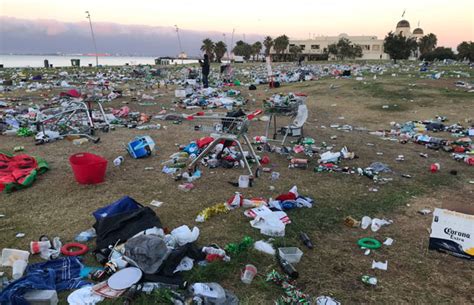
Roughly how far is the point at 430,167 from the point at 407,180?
0.93 m

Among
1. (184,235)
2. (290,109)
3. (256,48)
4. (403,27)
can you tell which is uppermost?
(403,27)

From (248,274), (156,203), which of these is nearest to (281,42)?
(156,203)

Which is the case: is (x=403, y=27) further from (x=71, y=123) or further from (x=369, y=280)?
(x=369, y=280)

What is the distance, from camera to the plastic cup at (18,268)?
326cm

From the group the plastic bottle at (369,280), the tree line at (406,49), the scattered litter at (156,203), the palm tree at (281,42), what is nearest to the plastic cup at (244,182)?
the scattered litter at (156,203)

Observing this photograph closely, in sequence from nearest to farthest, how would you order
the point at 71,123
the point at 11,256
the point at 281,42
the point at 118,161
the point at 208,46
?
the point at 11,256 → the point at 118,161 → the point at 71,123 → the point at 208,46 → the point at 281,42

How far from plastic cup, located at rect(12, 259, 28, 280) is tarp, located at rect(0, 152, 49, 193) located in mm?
2301

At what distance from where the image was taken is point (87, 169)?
5.38 metres

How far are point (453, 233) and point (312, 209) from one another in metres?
1.72

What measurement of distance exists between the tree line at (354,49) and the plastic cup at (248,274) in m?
40.7

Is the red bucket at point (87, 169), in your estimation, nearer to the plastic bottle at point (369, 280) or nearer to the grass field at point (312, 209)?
the grass field at point (312, 209)

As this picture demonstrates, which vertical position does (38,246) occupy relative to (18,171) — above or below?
below

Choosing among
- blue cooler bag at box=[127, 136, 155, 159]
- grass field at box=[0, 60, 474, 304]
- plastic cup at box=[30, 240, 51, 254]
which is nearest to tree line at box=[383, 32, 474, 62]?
grass field at box=[0, 60, 474, 304]

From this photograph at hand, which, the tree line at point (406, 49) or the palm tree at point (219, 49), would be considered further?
the palm tree at point (219, 49)
